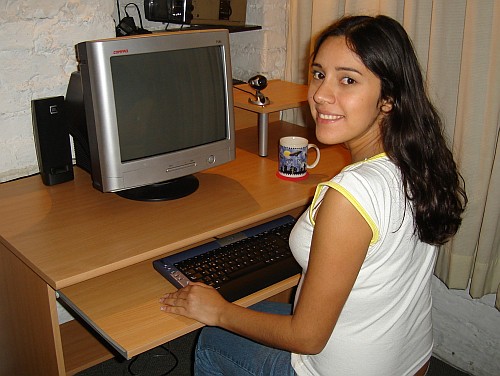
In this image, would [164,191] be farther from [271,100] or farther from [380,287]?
[380,287]

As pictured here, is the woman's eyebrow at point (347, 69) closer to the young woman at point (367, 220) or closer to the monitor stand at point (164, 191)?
the young woman at point (367, 220)

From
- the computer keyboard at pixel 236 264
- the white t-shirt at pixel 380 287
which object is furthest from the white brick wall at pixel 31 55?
the white t-shirt at pixel 380 287

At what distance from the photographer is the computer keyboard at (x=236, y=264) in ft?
4.70

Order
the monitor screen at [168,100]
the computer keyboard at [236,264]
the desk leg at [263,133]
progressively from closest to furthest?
the computer keyboard at [236,264], the monitor screen at [168,100], the desk leg at [263,133]

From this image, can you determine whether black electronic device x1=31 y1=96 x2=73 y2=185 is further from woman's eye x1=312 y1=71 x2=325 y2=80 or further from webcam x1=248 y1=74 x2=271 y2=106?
woman's eye x1=312 y1=71 x2=325 y2=80

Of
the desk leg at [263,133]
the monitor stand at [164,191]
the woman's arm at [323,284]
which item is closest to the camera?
the woman's arm at [323,284]

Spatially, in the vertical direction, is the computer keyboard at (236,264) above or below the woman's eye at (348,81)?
below

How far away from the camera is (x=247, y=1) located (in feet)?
8.03

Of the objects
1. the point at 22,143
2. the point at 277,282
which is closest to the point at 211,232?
the point at 277,282

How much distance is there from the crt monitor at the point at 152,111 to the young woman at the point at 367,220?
462 mm

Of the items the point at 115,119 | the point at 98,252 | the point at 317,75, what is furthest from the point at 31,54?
the point at 317,75

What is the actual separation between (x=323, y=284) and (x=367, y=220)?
5.6 inches

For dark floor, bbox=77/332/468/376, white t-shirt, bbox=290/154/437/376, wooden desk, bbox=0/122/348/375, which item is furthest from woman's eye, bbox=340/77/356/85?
dark floor, bbox=77/332/468/376

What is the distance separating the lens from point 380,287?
3.85 ft
